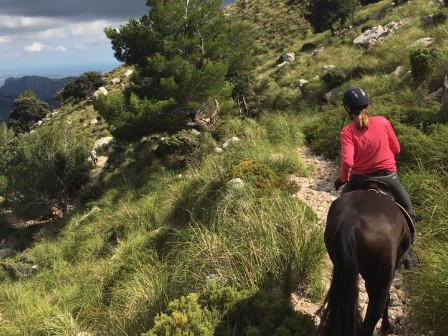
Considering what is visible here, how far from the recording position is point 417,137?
8812mm

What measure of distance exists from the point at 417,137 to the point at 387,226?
20.3 ft

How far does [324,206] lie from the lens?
8289 millimetres

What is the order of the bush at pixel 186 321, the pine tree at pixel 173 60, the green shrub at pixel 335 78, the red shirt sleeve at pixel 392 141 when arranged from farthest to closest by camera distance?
the pine tree at pixel 173 60 < the green shrub at pixel 335 78 < the red shirt sleeve at pixel 392 141 < the bush at pixel 186 321

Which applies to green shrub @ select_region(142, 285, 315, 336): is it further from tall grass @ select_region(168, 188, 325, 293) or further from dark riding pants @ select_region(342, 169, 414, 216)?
dark riding pants @ select_region(342, 169, 414, 216)

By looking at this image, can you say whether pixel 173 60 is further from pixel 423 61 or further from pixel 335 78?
pixel 423 61

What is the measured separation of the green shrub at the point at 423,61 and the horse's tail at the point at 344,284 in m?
11.5

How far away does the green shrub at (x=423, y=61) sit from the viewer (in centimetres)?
1271

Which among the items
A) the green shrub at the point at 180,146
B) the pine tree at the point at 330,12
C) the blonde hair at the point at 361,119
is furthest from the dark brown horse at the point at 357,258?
the pine tree at the point at 330,12

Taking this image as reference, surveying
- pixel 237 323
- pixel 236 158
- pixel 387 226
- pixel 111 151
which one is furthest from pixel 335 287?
pixel 111 151

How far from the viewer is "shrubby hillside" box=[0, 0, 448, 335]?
5086mm

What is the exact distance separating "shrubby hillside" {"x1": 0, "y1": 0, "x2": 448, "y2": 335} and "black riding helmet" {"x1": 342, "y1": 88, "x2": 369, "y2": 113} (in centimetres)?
206

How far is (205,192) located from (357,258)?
6.03 meters

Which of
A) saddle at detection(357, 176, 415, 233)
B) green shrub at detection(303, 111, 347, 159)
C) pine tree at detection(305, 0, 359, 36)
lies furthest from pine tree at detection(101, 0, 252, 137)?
pine tree at detection(305, 0, 359, 36)

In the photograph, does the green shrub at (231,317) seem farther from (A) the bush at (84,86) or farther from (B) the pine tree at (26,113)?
(B) the pine tree at (26,113)
